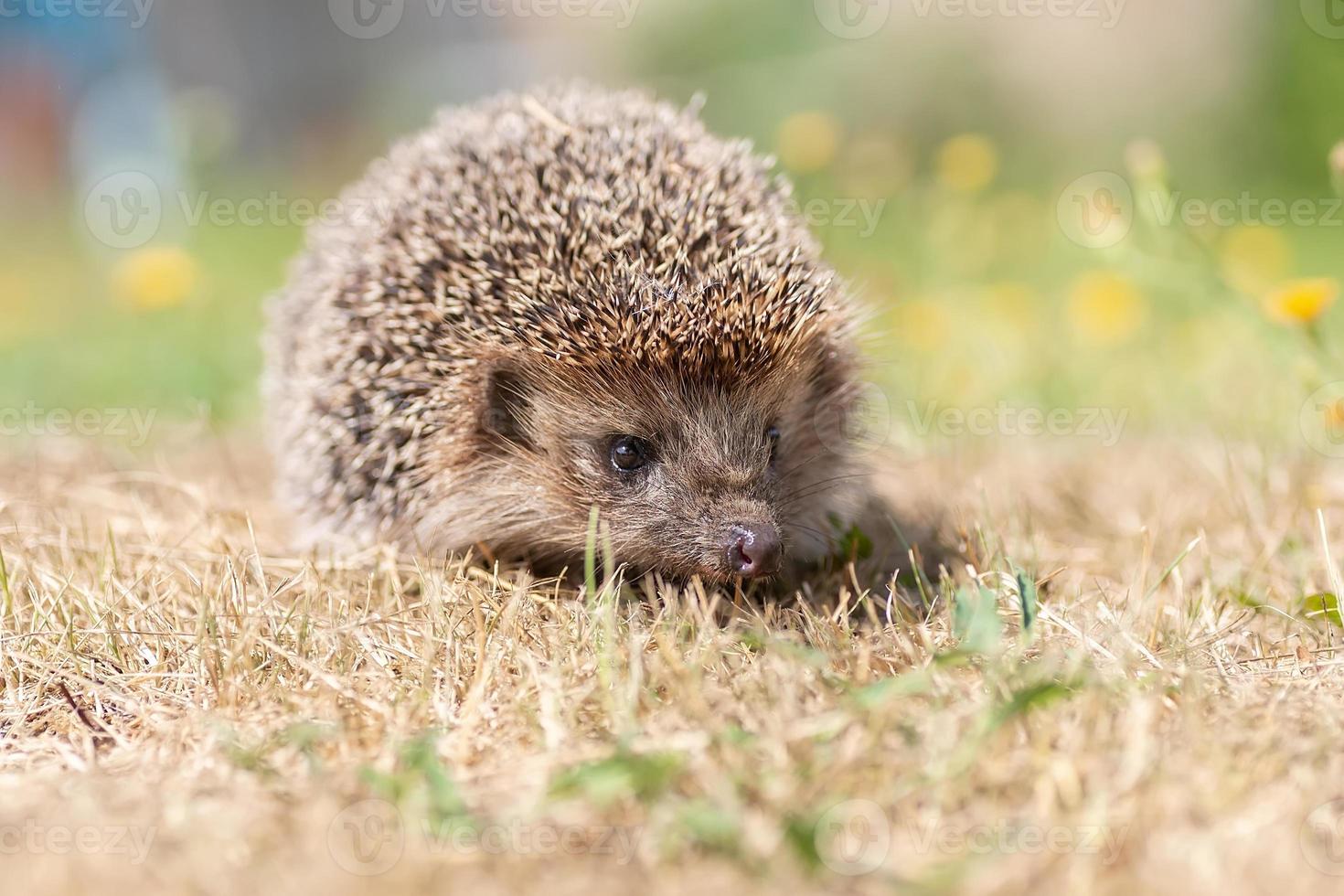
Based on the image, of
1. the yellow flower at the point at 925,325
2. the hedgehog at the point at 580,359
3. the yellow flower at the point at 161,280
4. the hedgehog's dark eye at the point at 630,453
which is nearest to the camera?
the hedgehog at the point at 580,359

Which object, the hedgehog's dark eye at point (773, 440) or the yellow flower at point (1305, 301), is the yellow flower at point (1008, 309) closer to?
the yellow flower at point (1305, 301)

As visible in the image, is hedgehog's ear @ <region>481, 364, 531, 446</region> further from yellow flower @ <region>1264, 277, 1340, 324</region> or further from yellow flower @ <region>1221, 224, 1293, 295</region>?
yellow flower @ <region>1221, 224, 1293, 295</region>

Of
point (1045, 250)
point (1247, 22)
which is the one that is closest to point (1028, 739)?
point (1045, 250)

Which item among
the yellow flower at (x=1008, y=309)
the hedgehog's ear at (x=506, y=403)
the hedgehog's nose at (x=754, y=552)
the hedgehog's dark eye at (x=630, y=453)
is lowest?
the hedgehog's nose at (x=754, y=552)

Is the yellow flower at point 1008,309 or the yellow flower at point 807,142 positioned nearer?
the yellow flower at point 807,142

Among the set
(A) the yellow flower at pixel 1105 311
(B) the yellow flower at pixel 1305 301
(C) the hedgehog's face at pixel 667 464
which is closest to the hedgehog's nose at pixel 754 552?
(C) the hedgehog's face at pixel 667 464

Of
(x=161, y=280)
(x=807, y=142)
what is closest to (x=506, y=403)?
(x=807, y=142)

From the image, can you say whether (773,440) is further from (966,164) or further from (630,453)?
(966,164)
